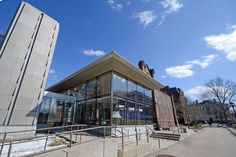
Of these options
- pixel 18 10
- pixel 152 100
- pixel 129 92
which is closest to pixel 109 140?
pixel 129 92

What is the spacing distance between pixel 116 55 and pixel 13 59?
8.52 meters

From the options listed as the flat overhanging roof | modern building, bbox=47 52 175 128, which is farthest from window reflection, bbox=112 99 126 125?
the flat overhanging roof

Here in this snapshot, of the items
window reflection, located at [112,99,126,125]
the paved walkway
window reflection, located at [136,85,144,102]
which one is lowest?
the paved walkway

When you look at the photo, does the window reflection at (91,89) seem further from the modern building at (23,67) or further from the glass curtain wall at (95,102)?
the modern building at (23,67)

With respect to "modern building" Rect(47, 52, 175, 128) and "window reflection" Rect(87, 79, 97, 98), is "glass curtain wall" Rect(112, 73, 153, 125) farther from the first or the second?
"window reflection" Rect(87, 79, 97, 98)

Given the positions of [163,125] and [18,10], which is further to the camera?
[163,125]

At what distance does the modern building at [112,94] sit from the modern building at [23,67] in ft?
11.2

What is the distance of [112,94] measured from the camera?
10984 mm

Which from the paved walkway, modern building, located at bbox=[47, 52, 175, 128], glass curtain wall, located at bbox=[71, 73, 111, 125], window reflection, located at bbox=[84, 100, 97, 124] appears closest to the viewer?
the paved walkway

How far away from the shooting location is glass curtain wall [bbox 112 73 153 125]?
1131 cm

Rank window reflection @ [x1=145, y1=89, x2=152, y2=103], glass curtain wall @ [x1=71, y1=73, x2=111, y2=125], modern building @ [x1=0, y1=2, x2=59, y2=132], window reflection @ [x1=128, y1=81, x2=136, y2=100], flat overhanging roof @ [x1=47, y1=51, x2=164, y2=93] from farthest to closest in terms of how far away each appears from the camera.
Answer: window reflection @ [x1=145, y1=89, x2=152, y2=103]
window reflection @ [x1=128, y1=81, x2=136, y2=100]
glass curtain wall @ [x1=71, y1=73, x2=111, y2=125]
flat overhanging roof @ [x1=47, y1=51, x2=164, y2=93]
modern building @ [x1=0, y1=2, x2=59, y2=132]

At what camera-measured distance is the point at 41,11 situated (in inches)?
517

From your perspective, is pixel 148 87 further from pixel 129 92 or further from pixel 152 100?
pixel 129 92

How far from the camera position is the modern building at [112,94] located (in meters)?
10.9
